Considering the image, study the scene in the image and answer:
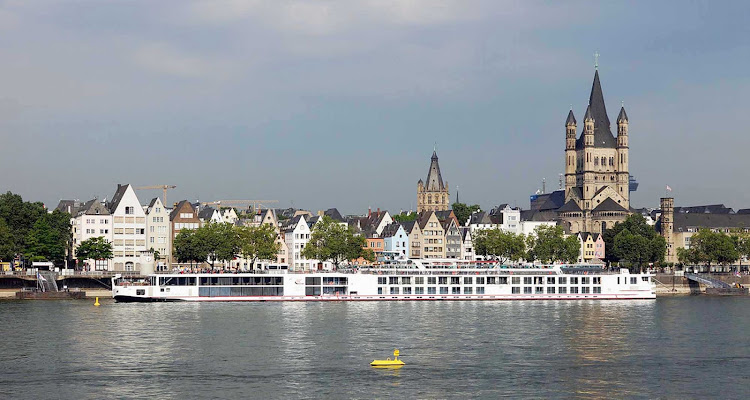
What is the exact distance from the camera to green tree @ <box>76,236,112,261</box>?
148500 millimetres

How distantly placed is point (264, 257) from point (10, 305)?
53.1 m

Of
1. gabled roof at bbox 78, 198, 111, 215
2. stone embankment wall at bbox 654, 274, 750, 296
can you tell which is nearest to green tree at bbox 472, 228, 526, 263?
stone embankment wall at bbox 654, 274, 750, 296

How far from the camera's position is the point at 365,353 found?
216 feet

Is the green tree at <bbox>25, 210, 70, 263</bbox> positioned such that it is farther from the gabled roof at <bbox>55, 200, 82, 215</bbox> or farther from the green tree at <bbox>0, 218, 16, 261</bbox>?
the gabled roof at <bbox>55, 200, 82, 215</bbox>

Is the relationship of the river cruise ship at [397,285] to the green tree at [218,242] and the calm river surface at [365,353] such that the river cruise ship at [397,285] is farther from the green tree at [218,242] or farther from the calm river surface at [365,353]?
the green tree at [218,242]

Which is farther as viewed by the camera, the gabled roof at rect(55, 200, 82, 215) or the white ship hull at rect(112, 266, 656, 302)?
the gabled roof at rect(55, 200, 82, 215)

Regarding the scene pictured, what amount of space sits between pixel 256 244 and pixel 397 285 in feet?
143

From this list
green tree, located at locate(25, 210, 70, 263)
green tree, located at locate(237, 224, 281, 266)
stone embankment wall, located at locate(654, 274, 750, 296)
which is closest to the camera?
green tree, located at locate(25, 210, 70, 263)

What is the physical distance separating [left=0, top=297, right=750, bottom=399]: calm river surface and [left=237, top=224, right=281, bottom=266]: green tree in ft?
173

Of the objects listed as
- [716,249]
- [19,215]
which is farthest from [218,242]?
[716,249]

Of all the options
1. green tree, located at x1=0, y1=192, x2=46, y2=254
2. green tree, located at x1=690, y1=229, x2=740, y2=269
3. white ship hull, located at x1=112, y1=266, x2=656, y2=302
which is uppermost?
green tree, located at x1=0, y1=192, x2=46, y2=254

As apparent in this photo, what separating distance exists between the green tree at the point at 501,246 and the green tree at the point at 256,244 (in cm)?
3646

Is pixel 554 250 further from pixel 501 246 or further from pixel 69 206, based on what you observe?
pixel 69 206

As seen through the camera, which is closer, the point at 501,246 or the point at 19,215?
the point at 19,215
